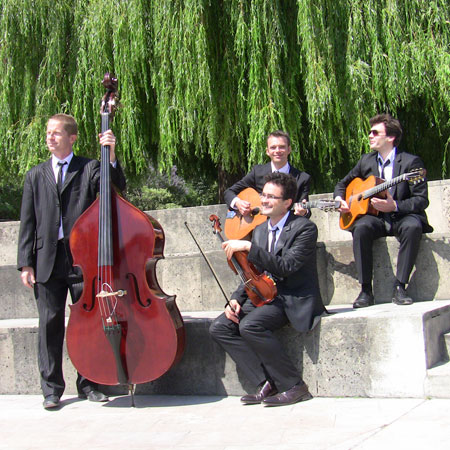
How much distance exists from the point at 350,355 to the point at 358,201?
1.42 metres

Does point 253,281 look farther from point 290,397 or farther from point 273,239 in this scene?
point 290,397

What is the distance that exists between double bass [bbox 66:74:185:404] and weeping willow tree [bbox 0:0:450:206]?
11.7 ft

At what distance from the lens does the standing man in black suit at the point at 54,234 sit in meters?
4.45

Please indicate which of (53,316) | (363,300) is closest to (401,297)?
(363,300)

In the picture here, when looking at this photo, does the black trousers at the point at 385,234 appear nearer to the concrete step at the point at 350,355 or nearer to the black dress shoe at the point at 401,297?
the black dress shoe at the point at 401,297

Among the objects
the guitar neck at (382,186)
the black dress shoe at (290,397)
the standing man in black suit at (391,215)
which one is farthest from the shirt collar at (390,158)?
the black dress shoe at (290,397)

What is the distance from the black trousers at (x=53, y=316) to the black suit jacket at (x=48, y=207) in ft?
0.22

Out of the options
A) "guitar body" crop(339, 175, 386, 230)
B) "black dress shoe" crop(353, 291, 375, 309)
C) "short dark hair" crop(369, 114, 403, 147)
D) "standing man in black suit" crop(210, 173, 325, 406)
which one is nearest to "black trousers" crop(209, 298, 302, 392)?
"standing man in black suit" crop(210, 173, 325, 406)

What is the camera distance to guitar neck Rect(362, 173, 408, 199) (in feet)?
15.9

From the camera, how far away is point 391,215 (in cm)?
505

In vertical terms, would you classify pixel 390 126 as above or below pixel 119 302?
above

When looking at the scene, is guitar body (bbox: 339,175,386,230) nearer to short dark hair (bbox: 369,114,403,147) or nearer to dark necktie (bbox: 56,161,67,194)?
short dark hair (bbox: 369,114,403,147)

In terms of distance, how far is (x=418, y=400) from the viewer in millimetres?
3906

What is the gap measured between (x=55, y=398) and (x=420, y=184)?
9.93 feet
